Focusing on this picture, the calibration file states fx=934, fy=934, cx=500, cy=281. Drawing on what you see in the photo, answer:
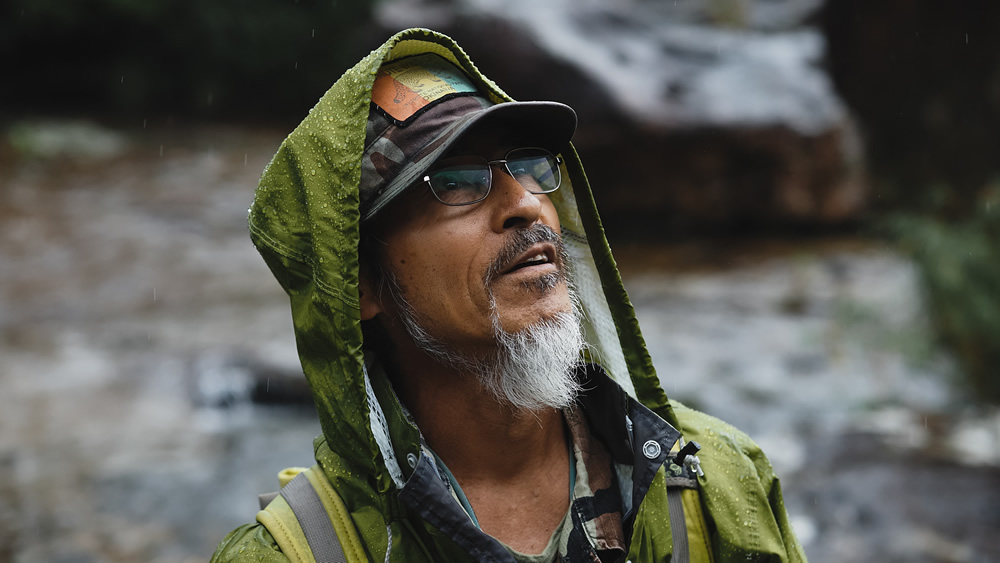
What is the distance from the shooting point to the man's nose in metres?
2.01

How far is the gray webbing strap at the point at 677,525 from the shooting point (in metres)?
1.88

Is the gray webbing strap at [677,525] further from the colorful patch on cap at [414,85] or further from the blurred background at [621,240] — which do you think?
the blurred background at [621,240]

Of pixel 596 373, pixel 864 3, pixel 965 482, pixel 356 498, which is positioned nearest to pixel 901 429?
pixel 965 482

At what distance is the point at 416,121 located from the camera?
2002 mm

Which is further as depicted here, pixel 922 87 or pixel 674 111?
pixel 922 87

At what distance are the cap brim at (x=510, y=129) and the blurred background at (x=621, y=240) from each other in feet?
12.8

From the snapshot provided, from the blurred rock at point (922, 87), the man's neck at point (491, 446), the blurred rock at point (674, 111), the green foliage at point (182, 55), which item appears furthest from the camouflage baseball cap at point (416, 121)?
the green foliage at point (182, 55)

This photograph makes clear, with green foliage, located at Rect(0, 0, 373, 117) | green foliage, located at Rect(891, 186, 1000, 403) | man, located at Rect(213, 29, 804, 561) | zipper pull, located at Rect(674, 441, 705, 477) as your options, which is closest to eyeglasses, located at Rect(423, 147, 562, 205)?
man, located at Rect(213, 29, 804, 561)

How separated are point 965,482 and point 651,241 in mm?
6837

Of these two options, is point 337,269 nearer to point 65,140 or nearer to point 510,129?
point 510,129

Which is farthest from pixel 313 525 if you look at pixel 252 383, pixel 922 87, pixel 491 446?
pixel 922 87

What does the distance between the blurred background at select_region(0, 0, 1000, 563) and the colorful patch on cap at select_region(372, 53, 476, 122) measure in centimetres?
408

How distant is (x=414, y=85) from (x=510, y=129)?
23cm

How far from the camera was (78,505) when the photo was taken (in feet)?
19.1
